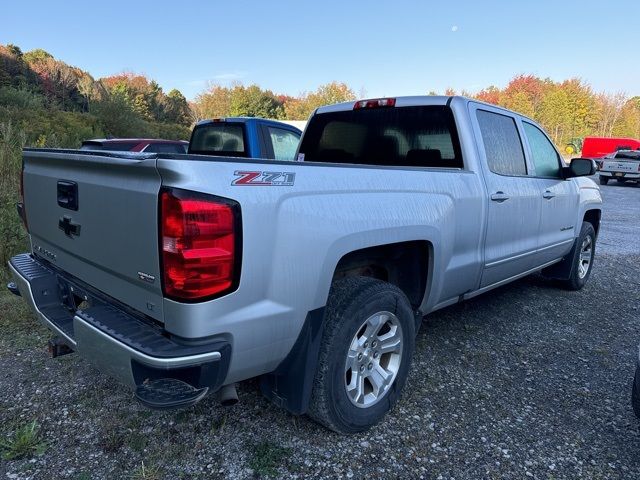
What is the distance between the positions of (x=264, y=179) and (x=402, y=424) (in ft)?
5.62

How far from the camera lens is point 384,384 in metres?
2.73

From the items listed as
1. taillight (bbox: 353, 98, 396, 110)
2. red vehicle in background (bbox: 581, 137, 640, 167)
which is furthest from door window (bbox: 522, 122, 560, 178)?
red vehicle in background (bbox: 581, 137, 640, 167)

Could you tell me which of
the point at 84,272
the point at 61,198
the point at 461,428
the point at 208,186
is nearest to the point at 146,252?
the point at 208,186

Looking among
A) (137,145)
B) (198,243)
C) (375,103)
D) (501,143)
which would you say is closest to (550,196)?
(501,143)

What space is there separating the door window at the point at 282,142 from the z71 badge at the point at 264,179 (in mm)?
4773

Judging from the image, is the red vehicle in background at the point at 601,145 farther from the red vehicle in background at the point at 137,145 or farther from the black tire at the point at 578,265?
the red vehicle in background at the point at 137,145

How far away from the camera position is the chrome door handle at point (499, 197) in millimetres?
3445

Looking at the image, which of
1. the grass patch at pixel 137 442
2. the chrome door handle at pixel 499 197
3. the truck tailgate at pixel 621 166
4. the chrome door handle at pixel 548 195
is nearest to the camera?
the grass patch at pixel 137 442

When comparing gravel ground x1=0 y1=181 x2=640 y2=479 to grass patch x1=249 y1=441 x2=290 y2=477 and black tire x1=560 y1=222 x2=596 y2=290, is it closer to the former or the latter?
grass patch x1=249 y1=441 x2=290 y2=477

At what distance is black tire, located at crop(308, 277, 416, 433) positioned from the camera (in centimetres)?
235

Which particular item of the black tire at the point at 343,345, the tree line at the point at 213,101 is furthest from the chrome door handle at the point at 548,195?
the tree line at the point at 213,101

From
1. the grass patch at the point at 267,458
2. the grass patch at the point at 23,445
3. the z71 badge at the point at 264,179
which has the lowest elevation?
the grass patch at the point at 267,458

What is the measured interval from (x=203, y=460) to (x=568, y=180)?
434 centimetres

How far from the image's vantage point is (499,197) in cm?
351
